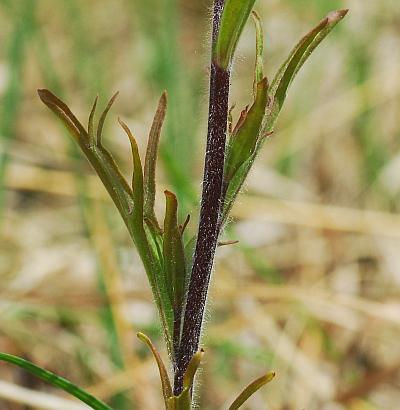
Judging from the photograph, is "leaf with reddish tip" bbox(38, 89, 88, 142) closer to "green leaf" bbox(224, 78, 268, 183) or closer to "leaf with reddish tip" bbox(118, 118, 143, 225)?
"leaf with reddish tip" bbox(118, 118, 143, 225)

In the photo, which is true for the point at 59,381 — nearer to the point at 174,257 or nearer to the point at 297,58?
the point at 174,257

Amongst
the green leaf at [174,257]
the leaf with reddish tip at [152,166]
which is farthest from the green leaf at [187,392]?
the leaf with reddish tip at [152,166]

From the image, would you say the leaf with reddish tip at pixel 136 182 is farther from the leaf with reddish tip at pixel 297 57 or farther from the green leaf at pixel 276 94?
the leaf with reddish tip at pixel 297 57

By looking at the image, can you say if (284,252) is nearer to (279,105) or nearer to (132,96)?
(132,96)

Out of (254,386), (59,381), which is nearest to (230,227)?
(59,381)

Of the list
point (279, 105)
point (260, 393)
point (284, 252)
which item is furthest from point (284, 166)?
point (279, 105)

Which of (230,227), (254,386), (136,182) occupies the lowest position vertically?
(254,386)
